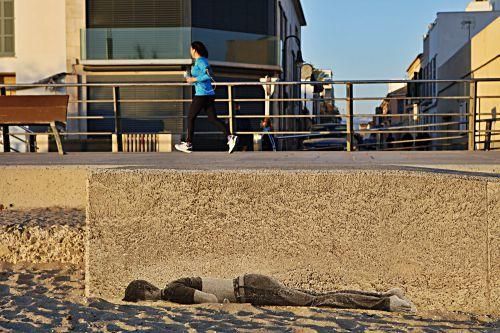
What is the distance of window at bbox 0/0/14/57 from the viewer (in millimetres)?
25016

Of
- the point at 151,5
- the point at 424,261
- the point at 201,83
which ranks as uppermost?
the point at 151,5

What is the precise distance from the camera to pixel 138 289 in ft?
18.8

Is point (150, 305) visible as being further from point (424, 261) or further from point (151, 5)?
point (151, 5)

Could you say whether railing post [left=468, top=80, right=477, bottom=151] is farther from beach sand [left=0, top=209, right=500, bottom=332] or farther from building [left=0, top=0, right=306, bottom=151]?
building [left=0, top=0, right=306, bottom=151]

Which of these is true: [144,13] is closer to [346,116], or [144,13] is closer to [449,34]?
[346,116]

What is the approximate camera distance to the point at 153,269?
5.76 metres

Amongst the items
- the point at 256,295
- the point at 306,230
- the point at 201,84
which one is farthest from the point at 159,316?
the point at 201,84

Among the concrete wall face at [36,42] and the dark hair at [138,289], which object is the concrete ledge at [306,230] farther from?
the concrete wall face at [36,42]

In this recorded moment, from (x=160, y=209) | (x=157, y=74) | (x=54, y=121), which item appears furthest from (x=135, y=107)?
(x=160, y=209)

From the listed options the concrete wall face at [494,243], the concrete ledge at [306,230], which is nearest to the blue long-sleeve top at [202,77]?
the concrete ledge at [306,230]

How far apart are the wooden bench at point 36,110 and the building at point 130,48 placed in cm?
1049

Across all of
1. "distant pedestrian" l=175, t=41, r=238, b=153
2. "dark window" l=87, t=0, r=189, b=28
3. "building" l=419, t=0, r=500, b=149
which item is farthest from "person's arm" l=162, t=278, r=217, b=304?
"building" l=419, t=0, r=500, b=149

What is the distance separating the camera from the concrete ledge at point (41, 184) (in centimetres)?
797

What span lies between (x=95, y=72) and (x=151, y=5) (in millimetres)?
2630
